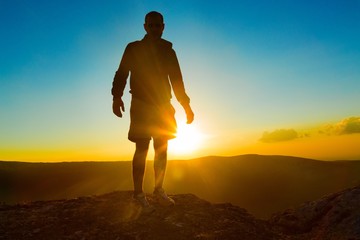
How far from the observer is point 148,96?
5023 millimetres

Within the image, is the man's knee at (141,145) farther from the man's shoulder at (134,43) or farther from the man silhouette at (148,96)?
the man's shoulder at (134,43)

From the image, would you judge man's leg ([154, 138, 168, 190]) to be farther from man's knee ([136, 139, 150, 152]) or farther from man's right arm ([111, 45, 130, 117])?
man's right arm ([111, 45, 130, 117])

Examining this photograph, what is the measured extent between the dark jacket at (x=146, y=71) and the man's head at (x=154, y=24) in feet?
0.40

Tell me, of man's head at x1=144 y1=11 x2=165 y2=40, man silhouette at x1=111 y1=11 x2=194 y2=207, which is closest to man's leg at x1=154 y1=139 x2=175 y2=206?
man silhouette at x1=111 y1=11 x2=194 y2=207

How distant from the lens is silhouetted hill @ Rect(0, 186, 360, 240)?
427cm

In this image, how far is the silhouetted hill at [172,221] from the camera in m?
4.27

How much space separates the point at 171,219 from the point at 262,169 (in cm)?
1709

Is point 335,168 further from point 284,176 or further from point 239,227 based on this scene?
point 239,227

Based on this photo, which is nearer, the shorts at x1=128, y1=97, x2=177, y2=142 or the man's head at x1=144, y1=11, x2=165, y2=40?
the shorts at x1=128, y1=97, x2=177, y2=142

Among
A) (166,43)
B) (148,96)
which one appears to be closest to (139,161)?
(148,96)

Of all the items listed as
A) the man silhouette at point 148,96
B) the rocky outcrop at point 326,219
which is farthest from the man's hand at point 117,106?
the rocky outcrop at point 326,219

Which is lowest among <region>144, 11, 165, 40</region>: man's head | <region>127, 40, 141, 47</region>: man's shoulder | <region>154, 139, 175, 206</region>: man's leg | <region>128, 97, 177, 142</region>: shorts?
<region>154, 139, 175, 206</region>: man's leg

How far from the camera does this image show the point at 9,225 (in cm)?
457


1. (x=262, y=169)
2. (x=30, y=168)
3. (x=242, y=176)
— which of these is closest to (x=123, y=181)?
(x=30, y=168)
